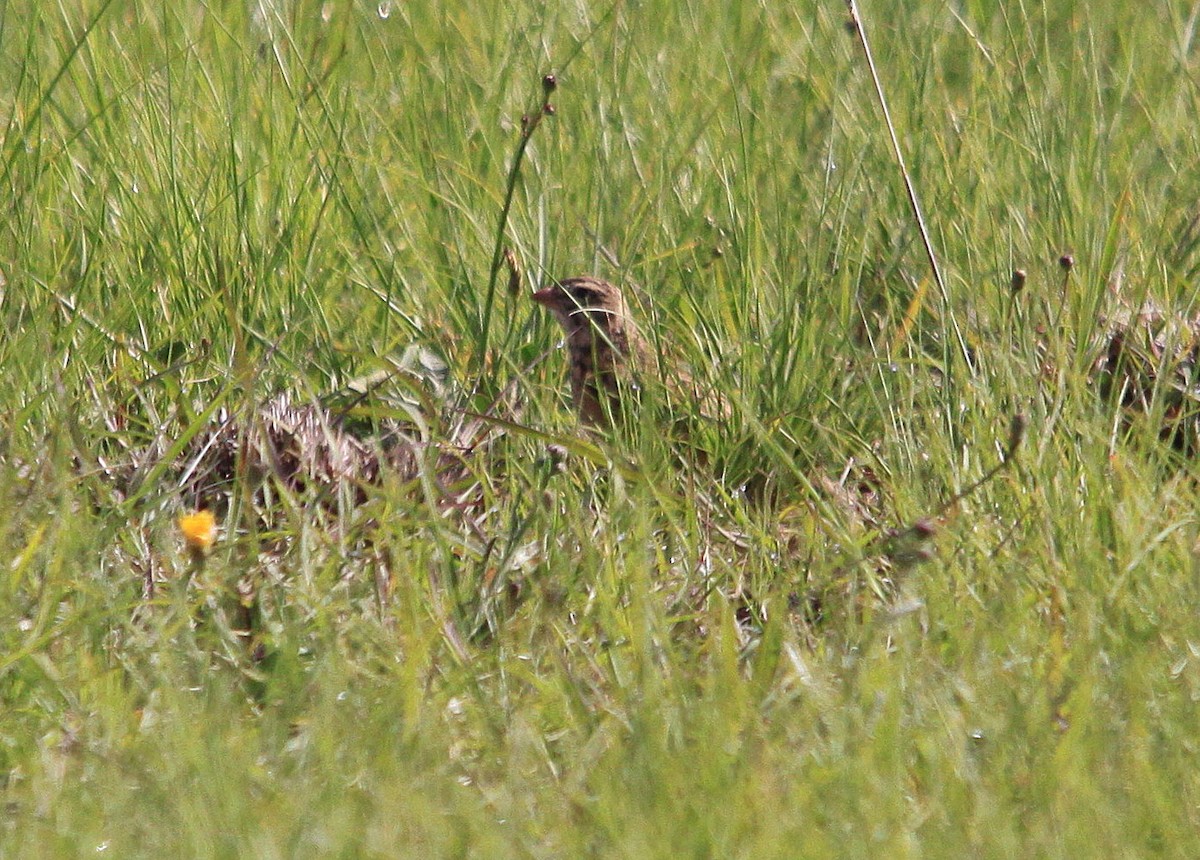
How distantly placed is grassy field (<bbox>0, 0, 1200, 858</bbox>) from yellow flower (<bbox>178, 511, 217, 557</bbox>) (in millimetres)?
90

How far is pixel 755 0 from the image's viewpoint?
5695mm

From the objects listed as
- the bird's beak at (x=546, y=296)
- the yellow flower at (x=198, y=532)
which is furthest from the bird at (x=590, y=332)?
the yellow flower at (x=198, y=532)

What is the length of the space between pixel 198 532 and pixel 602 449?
0.80 meters

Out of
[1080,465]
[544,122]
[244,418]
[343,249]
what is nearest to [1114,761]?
[1080,465]

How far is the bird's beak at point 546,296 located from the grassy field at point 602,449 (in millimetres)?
111

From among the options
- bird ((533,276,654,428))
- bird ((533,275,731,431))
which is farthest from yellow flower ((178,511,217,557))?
bird ((533,276,654,428))

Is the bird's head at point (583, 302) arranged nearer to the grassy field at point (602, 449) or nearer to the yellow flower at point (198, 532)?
the grassy field at point (602, 449)

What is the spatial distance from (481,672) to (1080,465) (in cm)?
131

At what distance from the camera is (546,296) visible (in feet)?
13.3

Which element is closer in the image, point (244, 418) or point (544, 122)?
point (244, 418)

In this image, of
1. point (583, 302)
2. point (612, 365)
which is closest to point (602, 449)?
point (612, 365)

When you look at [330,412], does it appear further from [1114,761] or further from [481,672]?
[1114,761]

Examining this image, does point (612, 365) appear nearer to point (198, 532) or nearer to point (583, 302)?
point (583, 302)

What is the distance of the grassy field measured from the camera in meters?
2.60
